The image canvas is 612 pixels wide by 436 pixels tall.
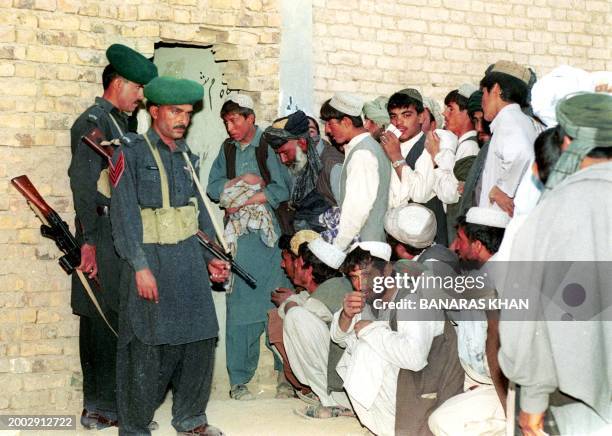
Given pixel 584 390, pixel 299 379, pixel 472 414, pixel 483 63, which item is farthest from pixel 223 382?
pixel 584 390

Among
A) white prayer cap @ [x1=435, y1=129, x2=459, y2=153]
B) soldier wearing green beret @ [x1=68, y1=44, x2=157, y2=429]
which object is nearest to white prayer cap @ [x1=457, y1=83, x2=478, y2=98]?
white prayer cap @ [x1=435, y1=129, x2=459, y2=153]

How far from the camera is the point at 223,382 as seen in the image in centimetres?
696

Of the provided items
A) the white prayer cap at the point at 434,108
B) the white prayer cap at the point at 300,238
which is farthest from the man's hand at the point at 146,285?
the white prayer cap at the point at 434,108

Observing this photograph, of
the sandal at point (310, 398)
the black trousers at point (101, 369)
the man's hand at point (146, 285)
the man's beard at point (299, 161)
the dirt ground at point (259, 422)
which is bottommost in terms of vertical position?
the dirt ground at point (259, 422)

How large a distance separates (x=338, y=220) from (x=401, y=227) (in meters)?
1.08

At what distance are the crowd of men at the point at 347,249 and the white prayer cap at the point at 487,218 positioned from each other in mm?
12

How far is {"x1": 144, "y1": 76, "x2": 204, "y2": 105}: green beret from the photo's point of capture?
5184 mm

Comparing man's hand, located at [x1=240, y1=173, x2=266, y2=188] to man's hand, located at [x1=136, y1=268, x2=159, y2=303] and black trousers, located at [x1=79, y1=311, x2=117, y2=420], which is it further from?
man's hand, located at [x1=136, y1=268, x2=159, y2=303]

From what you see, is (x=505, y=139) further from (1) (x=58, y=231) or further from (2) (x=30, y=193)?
(2) (x=30, y=193)

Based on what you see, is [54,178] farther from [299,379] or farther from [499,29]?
[499,29]

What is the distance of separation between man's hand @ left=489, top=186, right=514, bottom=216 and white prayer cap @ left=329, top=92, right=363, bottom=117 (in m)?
1.17

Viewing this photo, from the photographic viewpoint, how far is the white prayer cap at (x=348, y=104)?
6.14 meters

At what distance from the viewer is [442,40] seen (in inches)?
309

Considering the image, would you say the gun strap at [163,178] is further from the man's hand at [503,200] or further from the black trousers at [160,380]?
the man's hand at [503,200]
